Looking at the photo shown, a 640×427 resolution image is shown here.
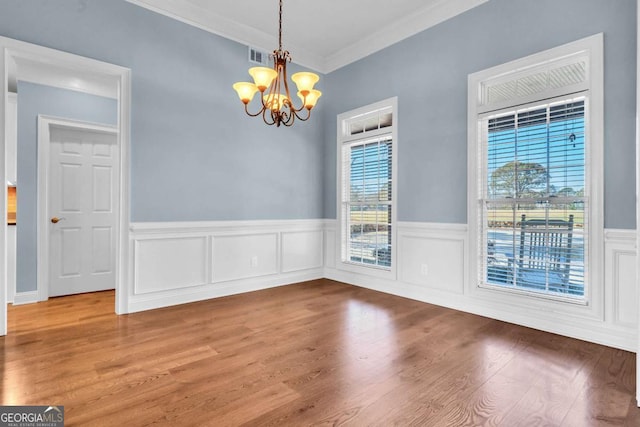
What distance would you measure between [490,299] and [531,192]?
1104 millimetres

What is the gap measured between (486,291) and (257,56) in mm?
3871

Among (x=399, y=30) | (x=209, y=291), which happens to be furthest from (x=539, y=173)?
(x=209, y=291)

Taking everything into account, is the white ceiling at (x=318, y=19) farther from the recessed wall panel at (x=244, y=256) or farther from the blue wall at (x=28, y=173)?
the recessed wall panel at (x=244, y=256)

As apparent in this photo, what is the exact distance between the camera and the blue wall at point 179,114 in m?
3.17

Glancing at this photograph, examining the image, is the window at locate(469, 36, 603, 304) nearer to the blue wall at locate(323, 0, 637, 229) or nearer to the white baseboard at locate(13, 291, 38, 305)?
the blue wall at locate(323, 0, 637, 229)

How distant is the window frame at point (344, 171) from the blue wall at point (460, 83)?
9cm

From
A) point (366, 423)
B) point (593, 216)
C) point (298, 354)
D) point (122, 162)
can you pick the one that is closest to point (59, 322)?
point (122, 162)

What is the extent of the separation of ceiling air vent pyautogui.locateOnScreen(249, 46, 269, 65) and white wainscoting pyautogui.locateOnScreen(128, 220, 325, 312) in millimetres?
2080

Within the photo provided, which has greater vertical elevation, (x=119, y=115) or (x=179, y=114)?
(x=179, y=114)

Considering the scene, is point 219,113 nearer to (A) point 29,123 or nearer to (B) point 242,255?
(B) point 242,255

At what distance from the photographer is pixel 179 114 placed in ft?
12.5

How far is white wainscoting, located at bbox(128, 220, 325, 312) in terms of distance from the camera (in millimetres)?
3602

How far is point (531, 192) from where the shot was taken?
3.17 metres

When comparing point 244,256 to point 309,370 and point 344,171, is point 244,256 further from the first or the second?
point 309,370
